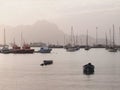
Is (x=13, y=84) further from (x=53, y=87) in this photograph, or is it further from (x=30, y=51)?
(x=30, y=51)

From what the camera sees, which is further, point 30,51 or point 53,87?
point 30,51

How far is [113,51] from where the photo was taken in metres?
196

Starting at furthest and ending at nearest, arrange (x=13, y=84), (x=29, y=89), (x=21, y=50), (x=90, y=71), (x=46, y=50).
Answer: (x=46, y=50) → (x=21, y=50) → (x=90, y=71) → (x=13, y=84) → (x=29, y=89)

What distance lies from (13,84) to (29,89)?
6.71 m

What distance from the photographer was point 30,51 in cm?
18000

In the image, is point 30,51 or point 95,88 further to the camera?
point 30,51

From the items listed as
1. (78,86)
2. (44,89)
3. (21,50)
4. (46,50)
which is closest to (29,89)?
(44,89)

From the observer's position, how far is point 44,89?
48469 mm

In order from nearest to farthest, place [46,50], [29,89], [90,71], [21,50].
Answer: [29,89] < [90,71] < [21,50] < [46,50]

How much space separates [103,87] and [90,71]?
61.1 feet

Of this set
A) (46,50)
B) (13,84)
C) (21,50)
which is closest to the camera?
(13,84)

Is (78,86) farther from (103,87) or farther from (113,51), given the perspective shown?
(113,51)

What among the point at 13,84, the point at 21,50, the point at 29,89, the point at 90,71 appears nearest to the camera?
the point at 29,89

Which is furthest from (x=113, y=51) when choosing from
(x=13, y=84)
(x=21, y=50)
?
(x=13, y=84)
